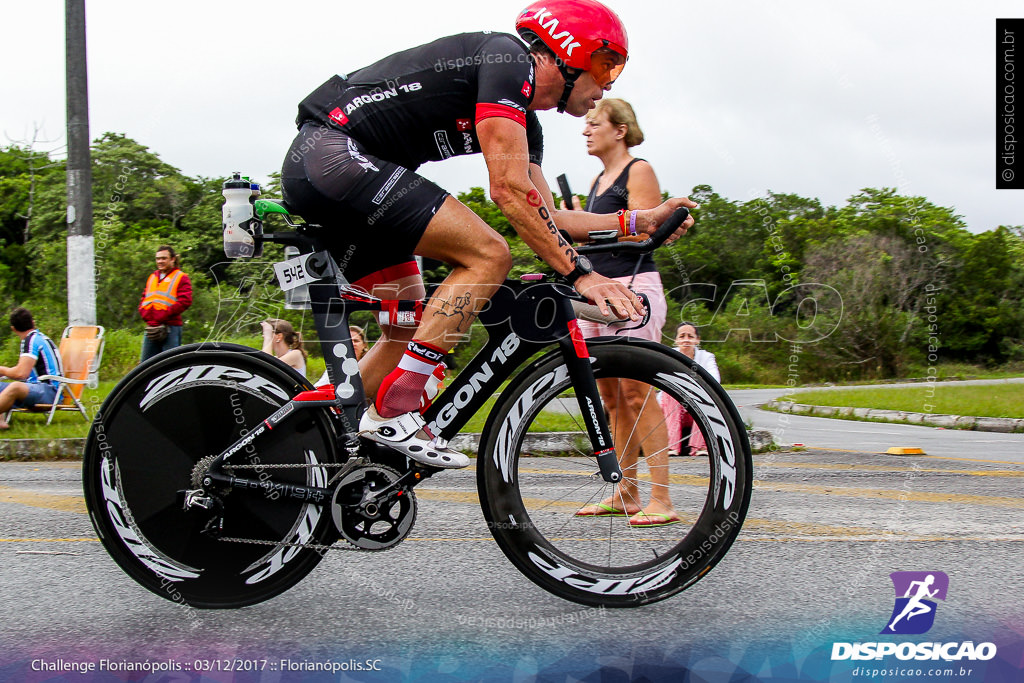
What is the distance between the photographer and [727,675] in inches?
98.3

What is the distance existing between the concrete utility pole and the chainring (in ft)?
27.3

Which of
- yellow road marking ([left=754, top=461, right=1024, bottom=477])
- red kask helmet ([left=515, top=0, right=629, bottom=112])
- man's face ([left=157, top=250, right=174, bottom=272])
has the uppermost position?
red kask helmet ([left=515, top=0, right=629, bottom=112])

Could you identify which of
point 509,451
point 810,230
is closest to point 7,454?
point 509,451

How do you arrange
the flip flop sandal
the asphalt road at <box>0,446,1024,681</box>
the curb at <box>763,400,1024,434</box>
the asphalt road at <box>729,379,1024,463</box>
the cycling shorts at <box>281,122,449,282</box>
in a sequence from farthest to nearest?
the curb at <box>763,400,1024,434</box> < the asphalt road at <box>729,379,1024,463</box> < the flip flop sandal < the cycling shorts at <box>281,122,449,282</box> < the asphalt road at <box>0,446,1024,681</box>

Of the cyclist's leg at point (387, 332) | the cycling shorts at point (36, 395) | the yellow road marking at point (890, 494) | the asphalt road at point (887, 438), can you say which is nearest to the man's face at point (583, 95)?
the cyclist's leg at point (387, 332)

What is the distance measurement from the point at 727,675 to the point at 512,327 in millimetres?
1267

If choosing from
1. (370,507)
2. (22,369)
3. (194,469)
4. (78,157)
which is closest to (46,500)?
(194,469)

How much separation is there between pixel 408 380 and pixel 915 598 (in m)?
1.89

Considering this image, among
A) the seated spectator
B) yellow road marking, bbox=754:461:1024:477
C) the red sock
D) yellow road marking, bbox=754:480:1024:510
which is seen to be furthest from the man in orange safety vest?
the red sock

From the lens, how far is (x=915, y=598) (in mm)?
3080

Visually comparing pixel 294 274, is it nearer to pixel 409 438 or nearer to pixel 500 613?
pixel 409 438

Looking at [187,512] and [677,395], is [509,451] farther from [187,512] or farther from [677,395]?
[187,512]

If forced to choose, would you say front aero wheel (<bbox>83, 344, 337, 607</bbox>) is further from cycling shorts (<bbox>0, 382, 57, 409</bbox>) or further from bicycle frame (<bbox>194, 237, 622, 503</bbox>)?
cycling shorts (<bbox>0, 382, 57, 409</bbox>)

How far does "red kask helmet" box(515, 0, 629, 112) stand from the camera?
2.95 meters
